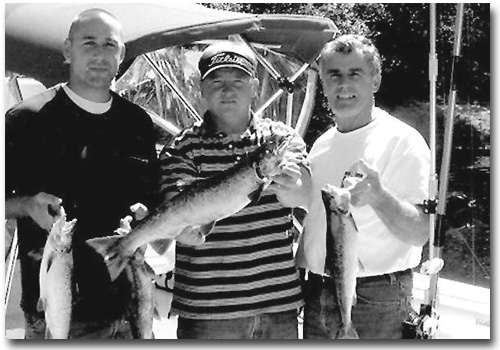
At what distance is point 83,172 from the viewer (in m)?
2.91

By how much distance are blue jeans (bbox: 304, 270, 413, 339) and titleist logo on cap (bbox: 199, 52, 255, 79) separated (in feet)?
3.42

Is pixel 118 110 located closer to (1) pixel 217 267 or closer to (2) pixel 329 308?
(1) pixel 217 267

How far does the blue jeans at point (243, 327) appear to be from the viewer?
292 cm

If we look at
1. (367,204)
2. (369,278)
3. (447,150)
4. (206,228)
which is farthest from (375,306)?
(447,150)

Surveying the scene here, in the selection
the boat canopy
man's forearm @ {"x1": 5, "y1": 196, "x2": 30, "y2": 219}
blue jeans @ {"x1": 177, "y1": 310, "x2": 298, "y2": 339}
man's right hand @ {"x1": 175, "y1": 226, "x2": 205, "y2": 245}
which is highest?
the boat canopy

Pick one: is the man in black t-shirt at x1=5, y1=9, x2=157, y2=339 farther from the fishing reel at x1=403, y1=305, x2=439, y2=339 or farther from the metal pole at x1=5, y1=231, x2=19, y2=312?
the fishing reel at x1=403, y1=305, x2=439, y2=339

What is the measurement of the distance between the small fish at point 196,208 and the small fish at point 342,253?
29 centimetres

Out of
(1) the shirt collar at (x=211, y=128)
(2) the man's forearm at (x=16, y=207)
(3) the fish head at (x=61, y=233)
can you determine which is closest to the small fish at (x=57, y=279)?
(3) the fish head at (x=61, y=233)

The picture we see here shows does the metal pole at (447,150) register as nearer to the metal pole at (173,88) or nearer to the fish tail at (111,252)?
the fish tail at (111,252)

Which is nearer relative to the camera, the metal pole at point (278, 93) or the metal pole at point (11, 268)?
the metal pole at point (11, 268)

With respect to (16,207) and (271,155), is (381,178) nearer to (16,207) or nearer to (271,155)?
(271,155)

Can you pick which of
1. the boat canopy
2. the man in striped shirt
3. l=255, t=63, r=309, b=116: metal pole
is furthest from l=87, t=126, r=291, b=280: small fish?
l=255, t=63, r=309, b=116: metal pole

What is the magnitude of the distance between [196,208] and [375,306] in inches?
36.0

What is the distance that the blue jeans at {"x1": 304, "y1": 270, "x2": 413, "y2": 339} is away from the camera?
9.55 feet
